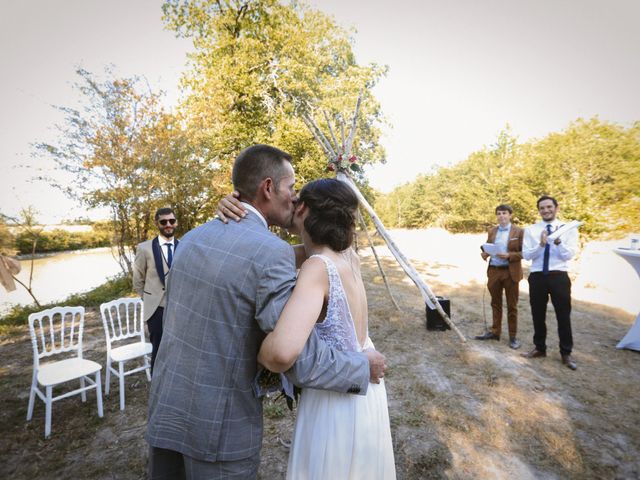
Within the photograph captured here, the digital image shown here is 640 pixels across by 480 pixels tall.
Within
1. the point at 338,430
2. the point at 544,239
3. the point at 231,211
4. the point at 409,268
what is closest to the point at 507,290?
the point at 544,239

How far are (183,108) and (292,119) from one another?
4.20 metres

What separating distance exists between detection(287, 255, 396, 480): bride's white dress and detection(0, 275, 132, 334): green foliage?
29.6ft

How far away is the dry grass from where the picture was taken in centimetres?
283

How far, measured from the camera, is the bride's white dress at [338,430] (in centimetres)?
153

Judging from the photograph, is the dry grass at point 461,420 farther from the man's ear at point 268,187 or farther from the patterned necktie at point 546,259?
the man's ear at point 268,187

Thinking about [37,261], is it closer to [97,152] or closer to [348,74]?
[97,152]

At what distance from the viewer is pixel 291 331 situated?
1089 mm

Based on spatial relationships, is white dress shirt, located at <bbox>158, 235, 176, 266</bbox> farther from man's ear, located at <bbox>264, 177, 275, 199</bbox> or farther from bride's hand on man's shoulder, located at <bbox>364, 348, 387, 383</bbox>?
bride's hand on man's shoulder, located at <bbox>364, 348, 387, 383</bbox>

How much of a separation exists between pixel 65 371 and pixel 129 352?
0.66 m

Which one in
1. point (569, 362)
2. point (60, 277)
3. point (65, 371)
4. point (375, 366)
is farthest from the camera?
point (60, 277)

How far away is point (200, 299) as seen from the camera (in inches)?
→ 46.5

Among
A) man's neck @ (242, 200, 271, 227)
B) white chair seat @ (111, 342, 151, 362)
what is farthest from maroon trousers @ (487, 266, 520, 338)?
white chair seat @ (111, 342, 151, 362)

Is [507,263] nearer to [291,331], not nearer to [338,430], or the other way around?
[338,430]

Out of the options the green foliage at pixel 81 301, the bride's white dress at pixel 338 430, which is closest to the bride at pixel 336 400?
the bride's white dress at pixel 338 430
